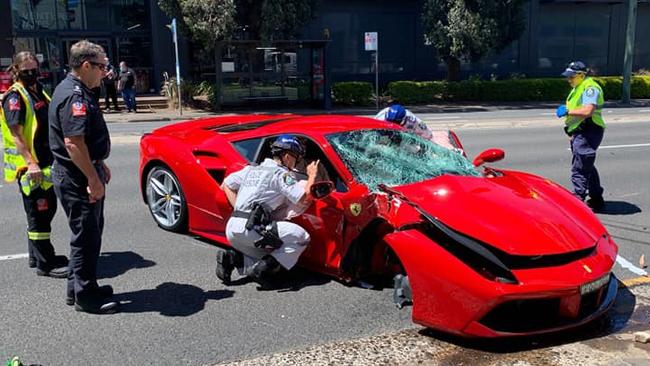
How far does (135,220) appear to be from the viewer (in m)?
6.96

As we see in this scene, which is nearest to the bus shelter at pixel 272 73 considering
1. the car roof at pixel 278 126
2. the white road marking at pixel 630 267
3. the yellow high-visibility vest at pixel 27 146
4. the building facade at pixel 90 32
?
the building facade at pixel 90 32

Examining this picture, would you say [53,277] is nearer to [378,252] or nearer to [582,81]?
[378,252]

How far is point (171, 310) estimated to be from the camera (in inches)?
176

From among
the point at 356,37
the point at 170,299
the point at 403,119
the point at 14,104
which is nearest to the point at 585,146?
the point at 403,119

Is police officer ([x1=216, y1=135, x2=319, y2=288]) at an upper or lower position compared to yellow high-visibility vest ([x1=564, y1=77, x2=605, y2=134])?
lower

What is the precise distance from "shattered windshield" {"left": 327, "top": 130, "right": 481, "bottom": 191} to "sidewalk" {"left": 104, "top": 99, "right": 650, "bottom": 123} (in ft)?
53.0

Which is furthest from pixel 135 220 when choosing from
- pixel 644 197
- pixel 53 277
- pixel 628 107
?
pixel 628 107

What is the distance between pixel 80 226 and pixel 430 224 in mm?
2285

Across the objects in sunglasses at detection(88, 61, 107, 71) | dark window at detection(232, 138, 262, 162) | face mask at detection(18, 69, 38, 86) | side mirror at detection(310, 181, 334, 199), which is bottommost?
side mirror at detection(310, 181, 334, 199)

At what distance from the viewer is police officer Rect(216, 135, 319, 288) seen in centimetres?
470

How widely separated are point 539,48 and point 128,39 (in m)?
20.3

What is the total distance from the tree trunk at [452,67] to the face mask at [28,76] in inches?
972

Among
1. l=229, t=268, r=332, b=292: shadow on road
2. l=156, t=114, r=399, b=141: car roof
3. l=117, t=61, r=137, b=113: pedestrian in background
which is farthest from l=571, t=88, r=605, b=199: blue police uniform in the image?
l=117, t=61, r=137, b=113: pedestrian in background

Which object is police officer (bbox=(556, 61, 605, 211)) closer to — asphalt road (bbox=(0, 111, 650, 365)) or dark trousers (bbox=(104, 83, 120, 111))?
asphalt road (bbox=(0, 111, 650, 365))
